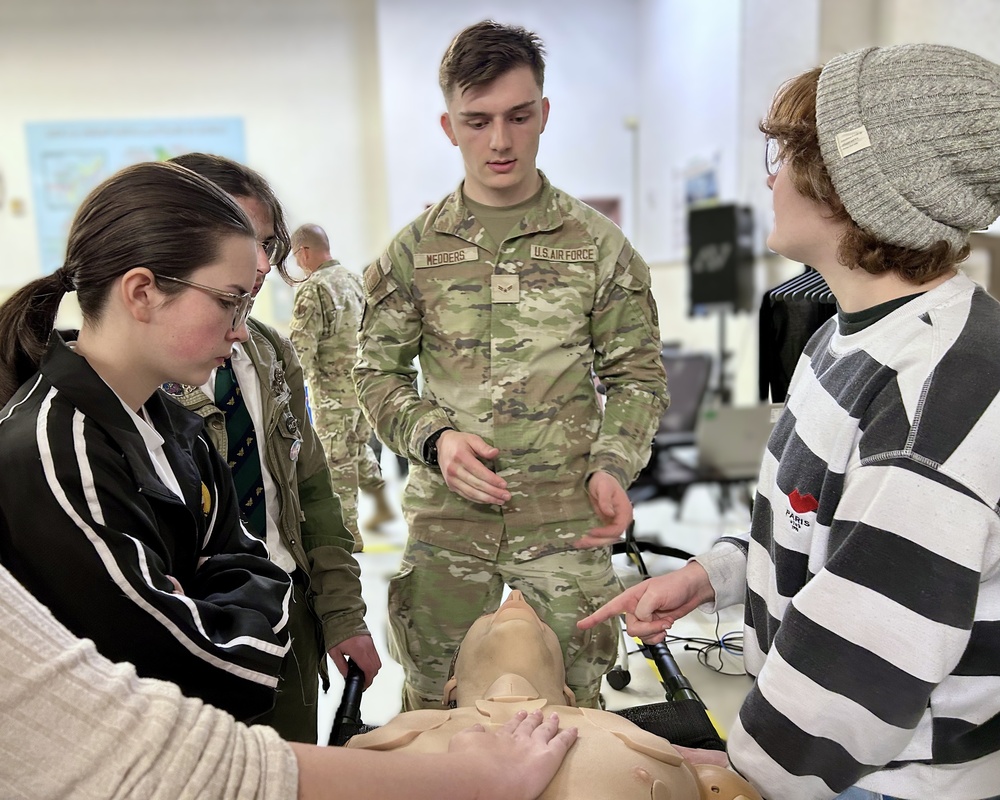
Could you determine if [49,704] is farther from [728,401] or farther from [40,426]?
[728,401]

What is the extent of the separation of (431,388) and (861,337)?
92 cm

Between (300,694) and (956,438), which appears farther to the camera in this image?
(300,694)

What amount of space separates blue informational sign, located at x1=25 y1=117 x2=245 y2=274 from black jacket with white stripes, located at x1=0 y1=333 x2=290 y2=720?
6301mm

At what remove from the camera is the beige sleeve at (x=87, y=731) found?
0.72 metres

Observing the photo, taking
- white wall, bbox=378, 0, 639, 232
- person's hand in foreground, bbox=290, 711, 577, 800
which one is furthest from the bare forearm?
white wall, bbox=378, 0, 639, 232

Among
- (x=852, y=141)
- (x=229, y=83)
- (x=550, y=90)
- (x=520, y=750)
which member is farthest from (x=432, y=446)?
(x=229, y=83)

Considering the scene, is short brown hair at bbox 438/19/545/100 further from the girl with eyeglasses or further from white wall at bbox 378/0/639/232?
white wall at bbox 378/0/639/232

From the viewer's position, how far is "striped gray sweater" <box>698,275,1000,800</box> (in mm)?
850

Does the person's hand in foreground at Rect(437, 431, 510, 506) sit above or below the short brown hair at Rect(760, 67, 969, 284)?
below

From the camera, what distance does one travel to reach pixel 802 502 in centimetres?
102

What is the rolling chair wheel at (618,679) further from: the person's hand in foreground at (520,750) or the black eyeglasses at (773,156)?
the black eyeglasses at (773,156)

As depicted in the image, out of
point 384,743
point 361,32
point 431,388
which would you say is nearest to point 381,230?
point 361,32

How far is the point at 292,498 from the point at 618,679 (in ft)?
2.56

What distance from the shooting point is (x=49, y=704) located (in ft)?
2.38
